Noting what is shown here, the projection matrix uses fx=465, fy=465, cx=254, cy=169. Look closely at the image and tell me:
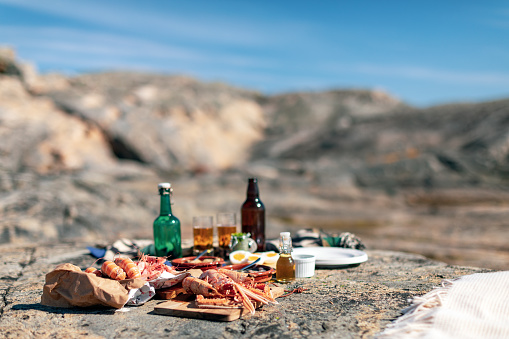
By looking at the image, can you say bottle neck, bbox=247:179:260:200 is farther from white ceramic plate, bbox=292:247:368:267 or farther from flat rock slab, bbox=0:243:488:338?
flat rock slab, bbox=0:243:488:338

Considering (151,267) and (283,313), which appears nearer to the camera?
(283,313)

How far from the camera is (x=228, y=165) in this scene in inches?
1038

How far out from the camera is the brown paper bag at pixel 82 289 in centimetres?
273

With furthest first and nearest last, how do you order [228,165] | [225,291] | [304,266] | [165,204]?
[228,165]
[165,204]
[304,266]
[225,291]

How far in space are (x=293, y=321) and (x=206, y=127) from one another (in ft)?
83.4

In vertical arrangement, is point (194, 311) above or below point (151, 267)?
below

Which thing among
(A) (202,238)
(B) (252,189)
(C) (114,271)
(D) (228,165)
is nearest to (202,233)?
(A) (202,238)

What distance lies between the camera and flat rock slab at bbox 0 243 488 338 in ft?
8.09

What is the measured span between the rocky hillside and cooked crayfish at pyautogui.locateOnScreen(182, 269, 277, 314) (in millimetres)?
4963

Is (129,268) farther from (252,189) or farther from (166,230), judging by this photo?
(252,189)

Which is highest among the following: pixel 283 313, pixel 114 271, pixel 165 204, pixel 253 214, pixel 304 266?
pixel 165 204

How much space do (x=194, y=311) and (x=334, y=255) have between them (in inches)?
A: 62.4

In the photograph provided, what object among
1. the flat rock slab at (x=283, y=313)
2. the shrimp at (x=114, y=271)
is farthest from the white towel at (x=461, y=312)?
the shrimp at (x=114, y=271)


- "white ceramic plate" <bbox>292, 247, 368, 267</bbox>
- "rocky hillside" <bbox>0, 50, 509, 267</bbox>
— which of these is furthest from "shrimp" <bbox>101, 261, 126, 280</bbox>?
"rocky hillside" <bbox>0, 50, 509, 267</bbox>
